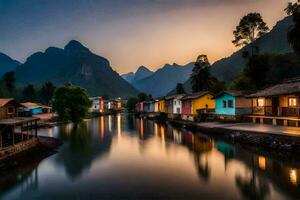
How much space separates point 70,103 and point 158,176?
5152cm

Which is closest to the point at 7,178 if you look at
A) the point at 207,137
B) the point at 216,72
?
the point at 207,137

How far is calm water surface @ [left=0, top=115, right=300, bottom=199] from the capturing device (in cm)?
1983

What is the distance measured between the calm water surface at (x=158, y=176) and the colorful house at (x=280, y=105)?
32.4 ft

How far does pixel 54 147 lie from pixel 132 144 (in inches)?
475

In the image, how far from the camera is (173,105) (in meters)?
86.6

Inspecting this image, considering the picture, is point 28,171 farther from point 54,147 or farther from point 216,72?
Result: point 216,72

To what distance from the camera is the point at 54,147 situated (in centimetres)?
3944

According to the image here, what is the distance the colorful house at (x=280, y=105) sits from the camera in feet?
123

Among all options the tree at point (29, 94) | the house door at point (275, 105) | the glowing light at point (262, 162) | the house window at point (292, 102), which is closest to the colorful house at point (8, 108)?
the glowing light at point (262, 162)

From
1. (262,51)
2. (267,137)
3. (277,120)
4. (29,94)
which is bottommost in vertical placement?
(267,137)

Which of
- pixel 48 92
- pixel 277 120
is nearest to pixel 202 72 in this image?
pixel 277 120

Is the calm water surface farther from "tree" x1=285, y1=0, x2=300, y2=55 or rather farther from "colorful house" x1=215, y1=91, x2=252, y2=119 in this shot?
"tree" x1=285, y1=0, x2=300, y2=55

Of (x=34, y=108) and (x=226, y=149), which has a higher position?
(x=34, y=108)

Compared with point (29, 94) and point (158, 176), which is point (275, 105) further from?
point (29, 94)
